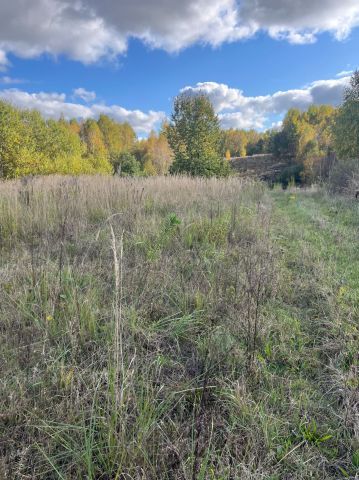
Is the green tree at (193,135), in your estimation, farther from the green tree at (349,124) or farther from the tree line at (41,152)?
the green tree at (349,124)

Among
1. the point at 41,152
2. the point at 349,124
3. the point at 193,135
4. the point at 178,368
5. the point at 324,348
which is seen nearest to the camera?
the point at 178,368

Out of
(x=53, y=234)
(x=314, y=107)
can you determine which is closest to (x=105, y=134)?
(x=314, y=107)

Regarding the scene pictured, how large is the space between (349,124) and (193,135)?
989cm

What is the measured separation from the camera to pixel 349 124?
1552cm

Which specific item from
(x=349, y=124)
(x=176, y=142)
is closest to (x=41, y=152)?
(x=176, y=142)

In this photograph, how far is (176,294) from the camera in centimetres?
226

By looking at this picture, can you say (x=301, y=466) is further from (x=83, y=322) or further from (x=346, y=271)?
(x=346, y=271)

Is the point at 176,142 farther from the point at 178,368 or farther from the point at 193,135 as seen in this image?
the point at 178,368

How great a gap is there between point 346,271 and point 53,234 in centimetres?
390

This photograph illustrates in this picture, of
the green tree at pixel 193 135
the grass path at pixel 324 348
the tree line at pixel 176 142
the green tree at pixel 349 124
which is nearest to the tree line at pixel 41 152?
the tree line at pixel 176 142

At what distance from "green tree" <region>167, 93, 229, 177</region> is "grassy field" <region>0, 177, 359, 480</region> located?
1743 cm

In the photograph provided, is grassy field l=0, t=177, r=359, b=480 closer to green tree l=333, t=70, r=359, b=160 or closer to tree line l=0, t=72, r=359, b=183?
tree line l=0, t=72, r=359, b=183

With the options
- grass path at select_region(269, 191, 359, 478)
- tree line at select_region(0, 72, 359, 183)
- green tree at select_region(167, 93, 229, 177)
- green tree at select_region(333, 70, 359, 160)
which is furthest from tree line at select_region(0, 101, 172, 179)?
green tree at select_region(333, 70, 359, 160)

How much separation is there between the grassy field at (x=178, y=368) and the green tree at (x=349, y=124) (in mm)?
16021
